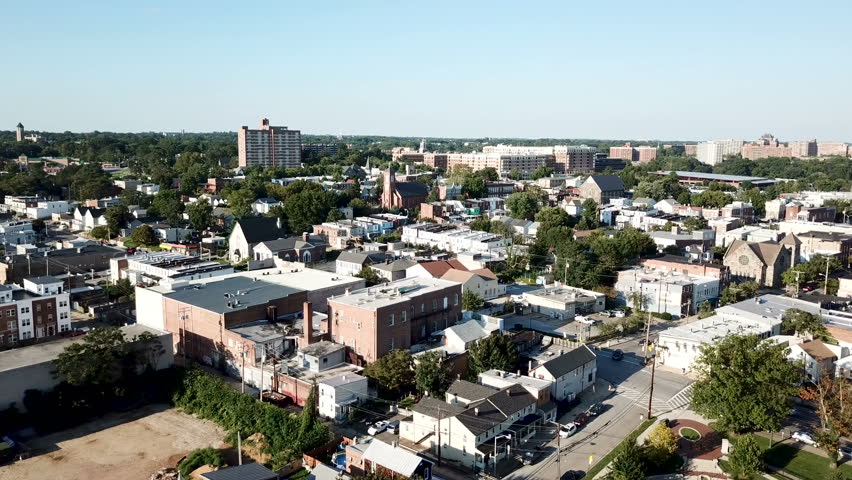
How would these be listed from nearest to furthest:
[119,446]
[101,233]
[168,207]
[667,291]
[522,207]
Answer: [119,446] < [667,291] < [101,233] < [168,207] < [522,207]

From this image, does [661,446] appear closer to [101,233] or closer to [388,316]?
[388,316]

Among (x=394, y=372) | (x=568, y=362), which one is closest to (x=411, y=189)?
(x=568, y=362)

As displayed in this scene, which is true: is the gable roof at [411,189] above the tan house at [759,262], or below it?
above

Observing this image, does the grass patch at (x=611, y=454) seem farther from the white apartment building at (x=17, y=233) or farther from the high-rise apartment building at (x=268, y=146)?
the high-rise apartment building at (x=268, y=146)

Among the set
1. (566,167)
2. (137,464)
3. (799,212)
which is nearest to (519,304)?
(137,464)

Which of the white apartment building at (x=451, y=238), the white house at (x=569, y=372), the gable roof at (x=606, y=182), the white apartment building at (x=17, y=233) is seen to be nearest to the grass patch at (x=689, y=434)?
the white house at (x=569, y=372)

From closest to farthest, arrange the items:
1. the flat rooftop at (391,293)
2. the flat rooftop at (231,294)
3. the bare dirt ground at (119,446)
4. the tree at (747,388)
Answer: the bare dirt ground at (119,446) → the tree at (747,388) → the flat rooftop at (391,293) → the flat rooftop at (231,294)

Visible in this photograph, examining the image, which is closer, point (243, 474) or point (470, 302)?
point (243, 474)

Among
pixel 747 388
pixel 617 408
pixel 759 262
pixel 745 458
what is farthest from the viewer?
pixel 759 262
